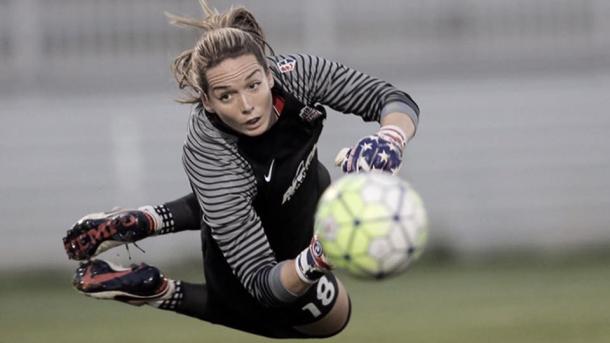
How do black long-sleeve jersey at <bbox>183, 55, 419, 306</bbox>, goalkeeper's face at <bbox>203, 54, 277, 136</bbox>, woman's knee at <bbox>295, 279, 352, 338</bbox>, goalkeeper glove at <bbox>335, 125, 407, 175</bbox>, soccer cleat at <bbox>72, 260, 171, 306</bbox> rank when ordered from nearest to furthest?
1. goalkeeper glove at <bbox>335, 125, 407, 175</bbox>
2. goalkeeper's face at <bbox>203, 54, 277, 136</bbox>
3. black long-sleeve jersey at <bbox>183, 55, 419, 306</bbox>
4. soccer cleat at <bbox>72, 260, 171, 306</bbox>
5. woman's knee at <bbox>295, 279, 352, 338</bbox>

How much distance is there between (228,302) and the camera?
259 inches

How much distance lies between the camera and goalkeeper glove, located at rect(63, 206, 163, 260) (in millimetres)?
6566

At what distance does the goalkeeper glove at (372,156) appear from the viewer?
5188 mm

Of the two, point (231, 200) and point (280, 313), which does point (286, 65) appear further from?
point (280, 313)

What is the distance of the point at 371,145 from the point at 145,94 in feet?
27.7

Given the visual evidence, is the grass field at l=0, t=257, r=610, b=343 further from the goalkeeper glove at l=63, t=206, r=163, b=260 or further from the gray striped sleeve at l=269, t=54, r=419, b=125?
the gray striped sleeve at l=269, t=54, r=419, b=125

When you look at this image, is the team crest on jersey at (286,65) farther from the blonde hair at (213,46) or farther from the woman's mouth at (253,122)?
the woman's mouth at (253,122)

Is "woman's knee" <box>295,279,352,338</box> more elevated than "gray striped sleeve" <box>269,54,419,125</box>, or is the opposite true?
"gray striped sleeve" <box>269,54,419,125</box>

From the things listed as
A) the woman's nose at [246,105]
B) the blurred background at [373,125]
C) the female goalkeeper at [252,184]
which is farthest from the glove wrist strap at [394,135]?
the blurred background at [373,125]

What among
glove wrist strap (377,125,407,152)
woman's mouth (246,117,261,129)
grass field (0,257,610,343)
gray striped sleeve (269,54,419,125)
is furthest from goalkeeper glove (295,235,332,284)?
grass field (0,257,610,343)

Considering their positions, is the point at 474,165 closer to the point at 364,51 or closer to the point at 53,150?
the point at 364,51

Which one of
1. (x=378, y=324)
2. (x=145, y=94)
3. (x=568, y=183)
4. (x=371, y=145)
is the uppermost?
(x=145, y=94)

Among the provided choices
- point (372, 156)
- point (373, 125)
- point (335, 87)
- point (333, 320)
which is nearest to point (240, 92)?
point (335, 87)

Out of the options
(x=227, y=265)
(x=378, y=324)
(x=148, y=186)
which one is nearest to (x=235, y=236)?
(x=227, y=265)
